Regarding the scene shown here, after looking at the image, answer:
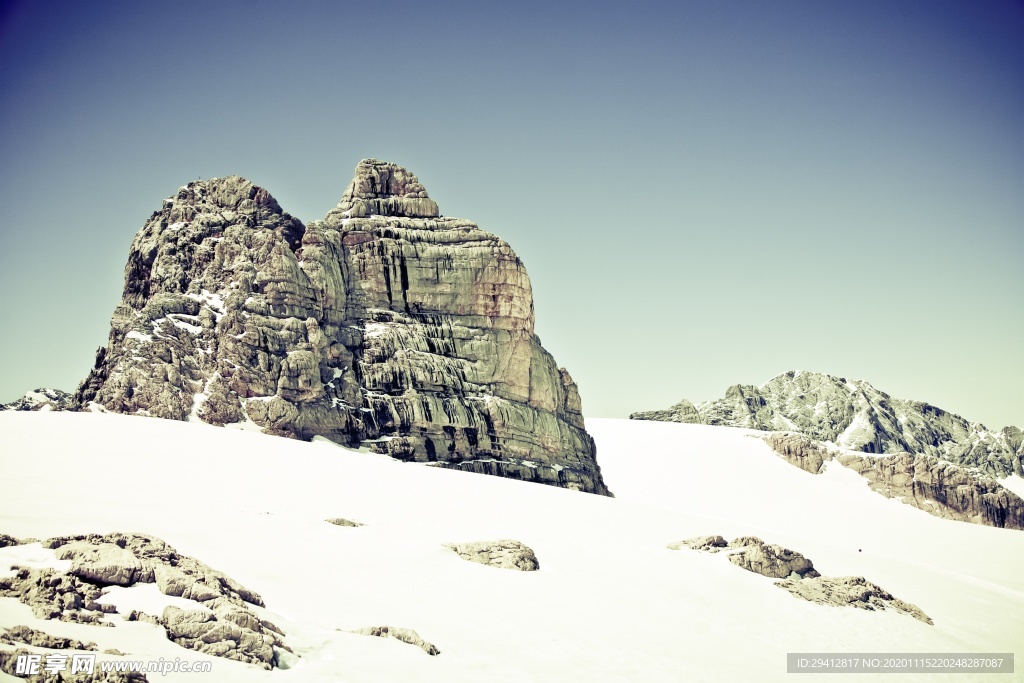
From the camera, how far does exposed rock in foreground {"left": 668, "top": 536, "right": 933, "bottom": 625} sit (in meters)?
24.6

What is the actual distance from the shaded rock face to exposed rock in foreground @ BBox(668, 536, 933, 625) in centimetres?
2373

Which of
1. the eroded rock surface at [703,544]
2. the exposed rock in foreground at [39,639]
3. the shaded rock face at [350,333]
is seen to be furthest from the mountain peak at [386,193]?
the exposed rock in foreground at [39,639]

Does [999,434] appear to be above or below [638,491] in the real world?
above

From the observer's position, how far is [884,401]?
108 m

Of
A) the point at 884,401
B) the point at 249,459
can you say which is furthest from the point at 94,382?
the point at 884,401

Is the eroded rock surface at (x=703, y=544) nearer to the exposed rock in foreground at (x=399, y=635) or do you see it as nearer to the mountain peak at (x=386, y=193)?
the exposed rock in foreground at (x=399, y=635)

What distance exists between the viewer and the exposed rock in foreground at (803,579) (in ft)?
80.8

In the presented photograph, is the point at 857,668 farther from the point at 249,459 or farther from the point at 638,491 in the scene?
the point at 638,491

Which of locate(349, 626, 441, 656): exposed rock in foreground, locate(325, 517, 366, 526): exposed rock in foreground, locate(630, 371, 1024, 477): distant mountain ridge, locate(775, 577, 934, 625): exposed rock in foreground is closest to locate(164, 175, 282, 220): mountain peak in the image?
locate(325, 517, 366, 526): exposed rock in foreground

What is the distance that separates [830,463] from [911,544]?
1399 centimetres

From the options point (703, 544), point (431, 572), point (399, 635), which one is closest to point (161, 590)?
Answer: point (399, 635)

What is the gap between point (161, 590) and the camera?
46.5 feet

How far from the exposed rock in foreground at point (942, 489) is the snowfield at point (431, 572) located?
3083 cm

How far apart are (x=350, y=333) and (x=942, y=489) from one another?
38762mm
